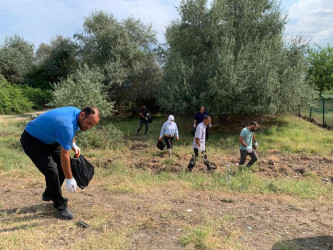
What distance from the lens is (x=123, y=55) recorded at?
19.7 m

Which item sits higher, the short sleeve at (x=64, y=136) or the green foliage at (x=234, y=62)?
the green foliage at (x=234, y=62)

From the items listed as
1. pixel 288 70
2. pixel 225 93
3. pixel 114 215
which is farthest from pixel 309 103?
pixel 114 215

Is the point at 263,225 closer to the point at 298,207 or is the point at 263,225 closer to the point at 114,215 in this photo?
the point at 298,207

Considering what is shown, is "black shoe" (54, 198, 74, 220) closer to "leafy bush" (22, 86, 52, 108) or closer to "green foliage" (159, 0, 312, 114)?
"green foliage" (159, 0, 312, 114)

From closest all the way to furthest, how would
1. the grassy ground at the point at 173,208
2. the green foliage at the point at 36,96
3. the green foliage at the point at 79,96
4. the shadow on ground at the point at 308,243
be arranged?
the shadow on ground at the point at 308,243
the grassy ground at the point at 173,208
the green foliage at the point at 79,96
the green foliage at the point at 36,96

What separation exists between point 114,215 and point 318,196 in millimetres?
3679

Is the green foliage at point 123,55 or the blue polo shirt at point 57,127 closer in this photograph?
the blue polo shirt at point 57,127

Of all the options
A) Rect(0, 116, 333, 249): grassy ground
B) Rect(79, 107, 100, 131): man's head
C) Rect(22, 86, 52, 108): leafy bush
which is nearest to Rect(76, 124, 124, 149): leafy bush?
Rect(0, 116, 333, 249): grassy ground

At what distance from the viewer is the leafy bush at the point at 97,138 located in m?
10.4

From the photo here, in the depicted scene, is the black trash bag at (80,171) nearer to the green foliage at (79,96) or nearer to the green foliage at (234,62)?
the green foliage at (79,96)

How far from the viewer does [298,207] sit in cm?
448

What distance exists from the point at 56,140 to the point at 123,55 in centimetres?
1680

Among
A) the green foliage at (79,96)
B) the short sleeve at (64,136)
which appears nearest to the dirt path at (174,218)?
the short sleeve at (64,136)

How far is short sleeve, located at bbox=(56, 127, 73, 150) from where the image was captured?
11.0ft
